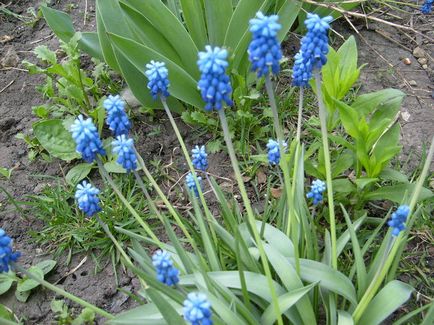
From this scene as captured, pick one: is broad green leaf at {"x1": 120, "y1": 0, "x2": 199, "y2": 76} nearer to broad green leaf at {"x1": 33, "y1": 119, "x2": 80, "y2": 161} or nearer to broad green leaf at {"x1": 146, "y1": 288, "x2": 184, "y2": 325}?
broad green leaf at {"x1": 33, "y1": 119, "x2": 80, "y2": 161}

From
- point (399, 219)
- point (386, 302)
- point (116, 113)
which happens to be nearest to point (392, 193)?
point (386, 302)

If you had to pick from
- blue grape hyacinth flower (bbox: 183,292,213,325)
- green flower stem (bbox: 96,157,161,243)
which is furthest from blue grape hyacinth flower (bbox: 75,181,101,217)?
blue grape hyacinth flower (bbox: 183,292,213,325)

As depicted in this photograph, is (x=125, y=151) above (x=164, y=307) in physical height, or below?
above

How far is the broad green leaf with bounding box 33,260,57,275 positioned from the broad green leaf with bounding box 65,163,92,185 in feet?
1.93

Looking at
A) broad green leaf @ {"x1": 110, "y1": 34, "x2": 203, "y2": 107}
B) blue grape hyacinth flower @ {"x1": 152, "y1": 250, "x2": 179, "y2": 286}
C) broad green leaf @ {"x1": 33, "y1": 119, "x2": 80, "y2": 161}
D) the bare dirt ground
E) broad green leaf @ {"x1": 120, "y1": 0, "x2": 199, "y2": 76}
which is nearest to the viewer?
blue grape hyacinth flower @ {"x1": 152, "y1": 250, "x2": 179, "y2": 286}

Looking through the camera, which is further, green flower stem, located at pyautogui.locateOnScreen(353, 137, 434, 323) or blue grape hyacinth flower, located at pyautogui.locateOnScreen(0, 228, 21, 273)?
green flower stem, located at pyautogui.locateOnScreen(353, 137, 434, 323)

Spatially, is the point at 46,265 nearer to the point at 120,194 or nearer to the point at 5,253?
the point at 120,194

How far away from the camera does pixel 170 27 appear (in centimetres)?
354

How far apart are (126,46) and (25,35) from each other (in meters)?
1.91

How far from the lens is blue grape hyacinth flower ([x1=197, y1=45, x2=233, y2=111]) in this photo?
1.77 metres

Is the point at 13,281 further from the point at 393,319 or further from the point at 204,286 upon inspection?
the point at 393,319

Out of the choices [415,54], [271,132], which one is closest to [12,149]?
[271,132]

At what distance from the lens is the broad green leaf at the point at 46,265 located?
3.24m

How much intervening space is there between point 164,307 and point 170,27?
2116 millimetres
